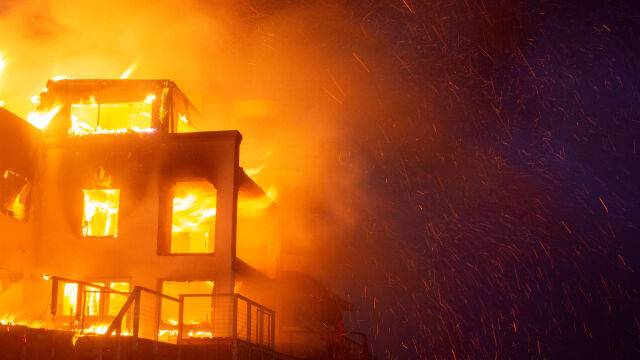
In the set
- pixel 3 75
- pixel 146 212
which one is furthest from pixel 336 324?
pixel 3 75

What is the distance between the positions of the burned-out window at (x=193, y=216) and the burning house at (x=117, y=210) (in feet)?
0.29

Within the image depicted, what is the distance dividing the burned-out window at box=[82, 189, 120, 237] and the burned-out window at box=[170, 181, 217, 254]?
1944 mm

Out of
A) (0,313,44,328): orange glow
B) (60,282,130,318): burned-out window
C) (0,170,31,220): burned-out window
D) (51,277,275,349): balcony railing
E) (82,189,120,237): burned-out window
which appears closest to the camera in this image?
(51,277,275,349): balcony railing

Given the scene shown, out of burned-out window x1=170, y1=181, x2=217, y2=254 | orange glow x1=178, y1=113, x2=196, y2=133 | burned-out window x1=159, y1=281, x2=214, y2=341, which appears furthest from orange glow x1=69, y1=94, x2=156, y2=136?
burned-out window x1=159, y1=281, x2=214, y2=341

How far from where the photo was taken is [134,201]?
73.0ft

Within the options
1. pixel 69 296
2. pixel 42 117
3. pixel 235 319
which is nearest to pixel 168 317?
pixel 69 296

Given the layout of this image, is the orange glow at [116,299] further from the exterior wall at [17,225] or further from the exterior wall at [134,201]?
the exterior wall at [17,225]

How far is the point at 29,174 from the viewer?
22312 mm

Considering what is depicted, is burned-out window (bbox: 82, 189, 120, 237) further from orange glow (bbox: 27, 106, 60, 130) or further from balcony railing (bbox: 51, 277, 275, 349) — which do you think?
orange glow (bbox: 27, 106, 60, 130)

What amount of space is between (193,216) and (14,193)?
6607mm

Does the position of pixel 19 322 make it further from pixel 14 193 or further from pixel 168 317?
pixel 168 317

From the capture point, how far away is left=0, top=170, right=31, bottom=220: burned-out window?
68.5ft

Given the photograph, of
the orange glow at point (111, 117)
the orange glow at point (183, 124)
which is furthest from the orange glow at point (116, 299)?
the orange glow at point (183, 124)

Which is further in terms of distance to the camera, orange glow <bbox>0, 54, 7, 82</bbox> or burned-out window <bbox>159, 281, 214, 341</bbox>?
orange glow <bbox>0, 54, 7, 82</bbox>
